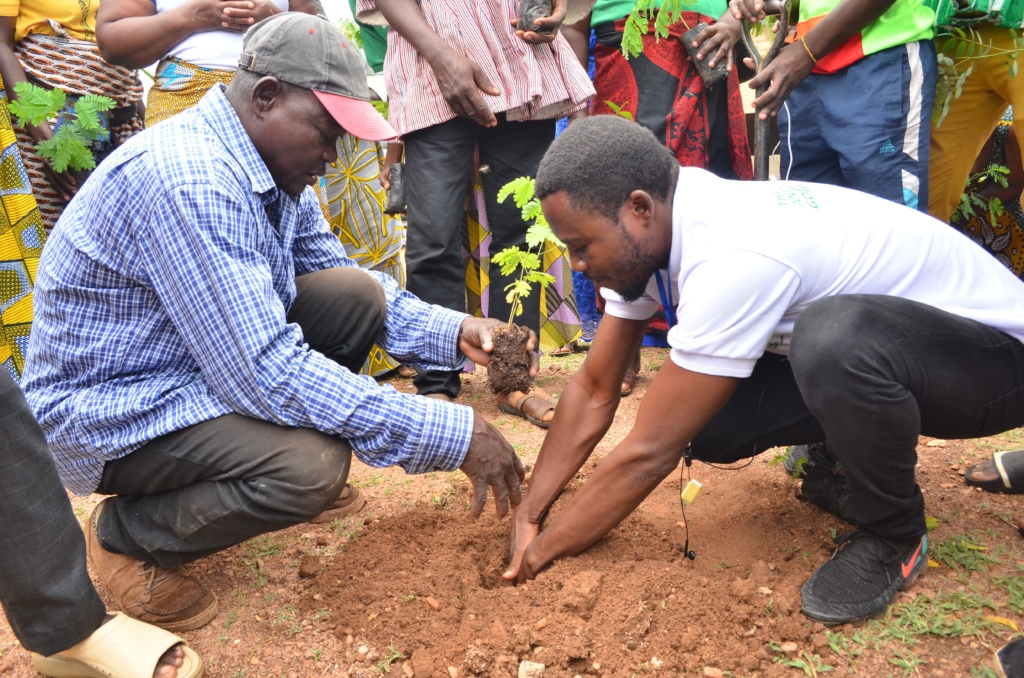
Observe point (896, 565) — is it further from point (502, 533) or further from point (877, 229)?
point (502, 533)

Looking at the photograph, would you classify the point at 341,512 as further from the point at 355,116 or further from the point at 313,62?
the point at 313,62

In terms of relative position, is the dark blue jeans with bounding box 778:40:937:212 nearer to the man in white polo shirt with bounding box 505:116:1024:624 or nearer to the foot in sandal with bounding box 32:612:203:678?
the man in white polo shirt with bounding box 505:116:1024:624

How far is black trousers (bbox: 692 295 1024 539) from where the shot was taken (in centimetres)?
170

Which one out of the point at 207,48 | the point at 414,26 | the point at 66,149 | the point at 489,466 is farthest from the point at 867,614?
the point at 66,149

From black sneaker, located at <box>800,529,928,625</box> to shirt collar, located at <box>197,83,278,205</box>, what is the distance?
169 centimetres

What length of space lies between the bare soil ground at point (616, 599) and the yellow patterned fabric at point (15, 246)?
5.71 ft

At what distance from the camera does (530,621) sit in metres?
1.86

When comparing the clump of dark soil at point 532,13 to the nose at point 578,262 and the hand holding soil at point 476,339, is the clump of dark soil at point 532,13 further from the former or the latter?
the nose at point 578,262

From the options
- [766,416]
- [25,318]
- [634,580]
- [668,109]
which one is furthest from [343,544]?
[668,109]

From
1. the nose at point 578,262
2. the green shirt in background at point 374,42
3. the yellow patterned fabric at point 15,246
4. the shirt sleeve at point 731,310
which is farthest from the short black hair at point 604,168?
the yellow patterned fabric at point 15,246

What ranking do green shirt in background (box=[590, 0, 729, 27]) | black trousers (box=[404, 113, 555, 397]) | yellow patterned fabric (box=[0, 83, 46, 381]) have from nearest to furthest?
1. yellow patterned fabric (box=[0, 83, 46, 381])
2. black trousers (box=[404, 113, 555, 397])
3. green shirt in background (box=[590, 0, 729, 27])

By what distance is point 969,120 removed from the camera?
9.48 feet

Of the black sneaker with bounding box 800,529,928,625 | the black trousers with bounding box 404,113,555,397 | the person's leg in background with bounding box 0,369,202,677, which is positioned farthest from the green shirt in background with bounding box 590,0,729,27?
the person's leg in background with bounding box 0,369,202,677

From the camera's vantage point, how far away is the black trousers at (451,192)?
3.34 metres
